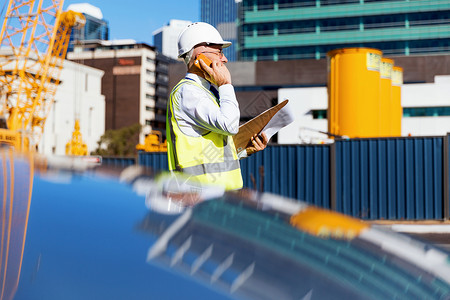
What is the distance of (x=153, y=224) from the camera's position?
116cm

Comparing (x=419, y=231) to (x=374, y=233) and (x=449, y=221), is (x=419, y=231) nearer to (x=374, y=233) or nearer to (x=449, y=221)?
(x=449, y=221)

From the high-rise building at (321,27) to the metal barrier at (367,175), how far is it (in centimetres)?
5150

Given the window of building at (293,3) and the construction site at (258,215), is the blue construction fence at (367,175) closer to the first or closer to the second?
the construction site at (258,215)

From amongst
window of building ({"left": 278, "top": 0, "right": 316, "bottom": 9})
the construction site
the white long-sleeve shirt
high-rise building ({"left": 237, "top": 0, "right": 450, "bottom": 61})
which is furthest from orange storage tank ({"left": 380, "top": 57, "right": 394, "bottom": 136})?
window of building ({"left": 278, "top": 0, "right": 316, "bottom": 9})

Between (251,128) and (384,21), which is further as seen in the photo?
(384,21)

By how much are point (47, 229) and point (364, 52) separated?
62.2 feet

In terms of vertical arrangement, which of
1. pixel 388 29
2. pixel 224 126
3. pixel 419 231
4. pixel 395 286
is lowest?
pixel 419 231

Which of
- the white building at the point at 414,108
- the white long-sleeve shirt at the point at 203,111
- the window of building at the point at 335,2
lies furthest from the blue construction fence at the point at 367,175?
the window of building at the point at 335,2

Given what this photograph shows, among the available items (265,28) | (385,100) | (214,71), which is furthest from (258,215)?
(265,28)

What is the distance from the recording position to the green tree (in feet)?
232

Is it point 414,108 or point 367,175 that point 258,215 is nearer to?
point 367,175

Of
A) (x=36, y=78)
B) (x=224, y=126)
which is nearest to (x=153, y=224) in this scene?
(x=224, y=126)

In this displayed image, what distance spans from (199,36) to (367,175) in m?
Result: 10.1

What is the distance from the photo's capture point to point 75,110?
73.5 meters
